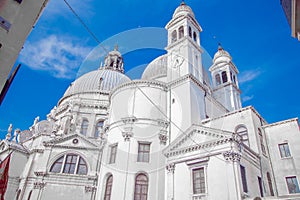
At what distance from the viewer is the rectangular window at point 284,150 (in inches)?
748

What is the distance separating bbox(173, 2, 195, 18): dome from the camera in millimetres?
29250

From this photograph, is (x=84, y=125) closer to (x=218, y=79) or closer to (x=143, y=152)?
(x=143, y=152)

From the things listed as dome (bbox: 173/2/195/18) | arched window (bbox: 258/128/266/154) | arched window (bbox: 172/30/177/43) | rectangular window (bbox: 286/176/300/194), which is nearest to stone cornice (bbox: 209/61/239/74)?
dome (bbox: 173/2/195/18)

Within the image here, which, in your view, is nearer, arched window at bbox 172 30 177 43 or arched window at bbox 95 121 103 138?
arched window at bbox 172 30 177 43

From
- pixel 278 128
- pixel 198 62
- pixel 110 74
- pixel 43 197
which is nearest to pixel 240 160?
pixel 278 128

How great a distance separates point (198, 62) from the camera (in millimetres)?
27234

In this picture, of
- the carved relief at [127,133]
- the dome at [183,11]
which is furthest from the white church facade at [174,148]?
the dome at [183,11]

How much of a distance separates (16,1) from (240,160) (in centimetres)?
1558

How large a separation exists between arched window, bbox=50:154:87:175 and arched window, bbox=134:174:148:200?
9.11 metres

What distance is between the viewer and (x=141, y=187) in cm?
1991

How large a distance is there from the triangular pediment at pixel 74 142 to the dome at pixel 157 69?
40.1ft

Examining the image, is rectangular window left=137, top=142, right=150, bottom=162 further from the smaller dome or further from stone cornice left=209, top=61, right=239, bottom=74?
the smaller dome

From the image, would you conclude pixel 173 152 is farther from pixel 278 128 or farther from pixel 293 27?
pixel 293 27

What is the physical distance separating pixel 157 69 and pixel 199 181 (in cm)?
1947
